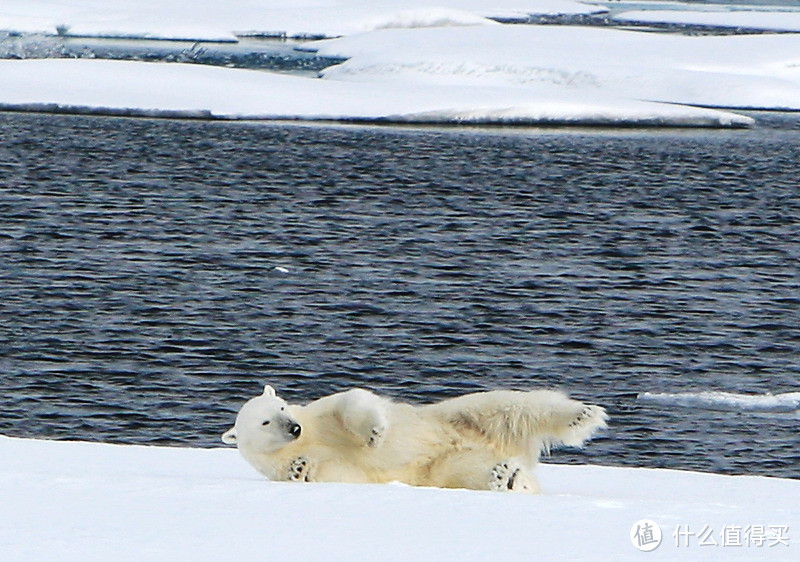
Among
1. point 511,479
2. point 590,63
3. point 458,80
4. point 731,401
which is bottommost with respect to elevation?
point 731,401

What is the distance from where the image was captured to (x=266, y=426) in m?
4.70

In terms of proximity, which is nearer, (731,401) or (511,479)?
(511,479)

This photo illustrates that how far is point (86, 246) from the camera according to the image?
17188mm

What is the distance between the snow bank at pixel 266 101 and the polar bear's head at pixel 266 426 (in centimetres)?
2611

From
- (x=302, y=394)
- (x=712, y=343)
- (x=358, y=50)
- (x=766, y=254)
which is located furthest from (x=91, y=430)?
(x=358, y=50)

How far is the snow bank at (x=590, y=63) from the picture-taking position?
1366 inches

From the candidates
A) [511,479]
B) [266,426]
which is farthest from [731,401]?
[266,426]

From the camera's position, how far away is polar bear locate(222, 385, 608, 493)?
4.67 metres

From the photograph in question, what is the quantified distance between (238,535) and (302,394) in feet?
23.6

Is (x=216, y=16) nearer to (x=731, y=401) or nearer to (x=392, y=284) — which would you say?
(x=392, y=284)

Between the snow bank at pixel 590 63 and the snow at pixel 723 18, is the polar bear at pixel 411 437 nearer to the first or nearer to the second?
the snow bank at pixel 590 63

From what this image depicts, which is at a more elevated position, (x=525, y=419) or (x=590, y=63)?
(x=590, y=63)

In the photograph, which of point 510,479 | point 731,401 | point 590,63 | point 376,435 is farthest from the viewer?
point 590,63

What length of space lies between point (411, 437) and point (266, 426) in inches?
21.2
